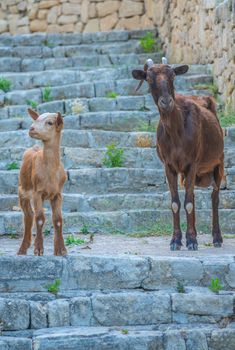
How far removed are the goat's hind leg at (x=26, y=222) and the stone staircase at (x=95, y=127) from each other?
1.59m

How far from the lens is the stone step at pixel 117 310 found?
7.21m

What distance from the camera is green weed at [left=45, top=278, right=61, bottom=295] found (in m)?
7.56

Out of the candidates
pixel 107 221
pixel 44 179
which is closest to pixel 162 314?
pixel 44 179

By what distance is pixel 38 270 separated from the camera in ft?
25.1

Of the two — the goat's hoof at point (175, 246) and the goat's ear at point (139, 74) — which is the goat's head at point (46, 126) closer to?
the goat's ear at point (139, 74)

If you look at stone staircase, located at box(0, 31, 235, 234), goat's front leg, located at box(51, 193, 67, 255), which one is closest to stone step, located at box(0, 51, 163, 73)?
stone staircase, located at box(0, 31, 235, 234)

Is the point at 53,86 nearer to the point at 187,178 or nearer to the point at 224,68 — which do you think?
the point at 224,68

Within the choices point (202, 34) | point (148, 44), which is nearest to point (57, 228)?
point (202, 34)

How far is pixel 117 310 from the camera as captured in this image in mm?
7328

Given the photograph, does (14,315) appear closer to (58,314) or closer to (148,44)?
(58,314)

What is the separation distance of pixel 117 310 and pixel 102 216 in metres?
3.18

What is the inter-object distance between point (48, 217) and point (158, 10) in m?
8.54

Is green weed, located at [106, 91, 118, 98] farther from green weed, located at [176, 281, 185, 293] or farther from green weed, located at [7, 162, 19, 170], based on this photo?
green weed, located at [176, 281, 185, 293]

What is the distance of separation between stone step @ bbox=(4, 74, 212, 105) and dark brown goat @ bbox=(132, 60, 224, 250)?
4.68 meters
